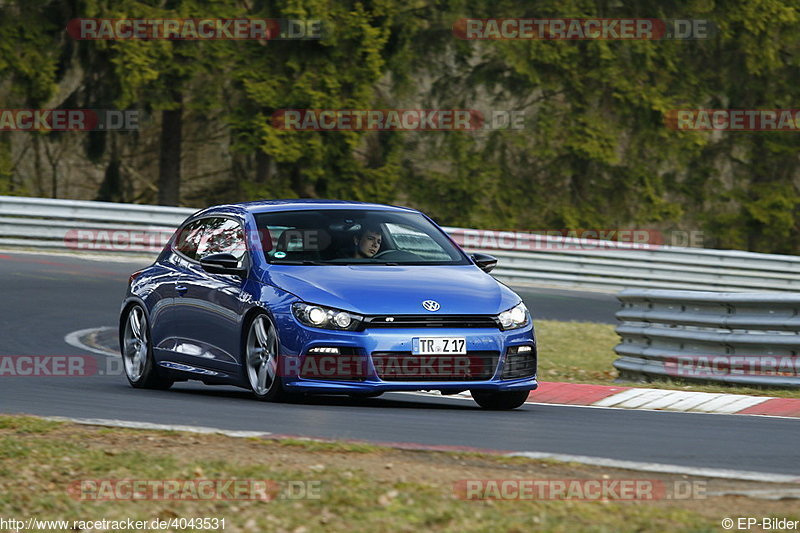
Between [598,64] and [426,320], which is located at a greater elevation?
[598,64]

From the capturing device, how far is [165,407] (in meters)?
10.2

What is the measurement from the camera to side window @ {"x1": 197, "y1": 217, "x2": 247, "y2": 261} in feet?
37.1

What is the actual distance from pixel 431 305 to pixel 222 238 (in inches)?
88.3

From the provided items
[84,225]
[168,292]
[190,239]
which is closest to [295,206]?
[190,239]

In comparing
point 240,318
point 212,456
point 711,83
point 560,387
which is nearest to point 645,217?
point 711,83

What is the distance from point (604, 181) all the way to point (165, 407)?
26879 millimetres

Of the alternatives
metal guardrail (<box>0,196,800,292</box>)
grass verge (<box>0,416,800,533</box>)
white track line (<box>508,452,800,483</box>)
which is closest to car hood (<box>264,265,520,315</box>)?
grass verge (<box>0,416,800,533</box>)

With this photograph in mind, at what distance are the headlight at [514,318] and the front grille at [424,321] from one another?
0.68 ft

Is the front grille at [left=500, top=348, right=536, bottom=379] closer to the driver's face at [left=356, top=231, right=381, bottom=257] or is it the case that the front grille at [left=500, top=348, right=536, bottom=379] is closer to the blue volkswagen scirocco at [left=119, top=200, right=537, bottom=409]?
the blue volkswagen scirocco at [left=119, top=200, right=537, bottom=409]

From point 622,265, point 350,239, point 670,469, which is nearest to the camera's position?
point 670,469

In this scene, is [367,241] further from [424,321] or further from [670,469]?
[670,469]

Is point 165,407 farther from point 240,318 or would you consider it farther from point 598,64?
point 598,64

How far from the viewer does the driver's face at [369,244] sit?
11094 millimetres

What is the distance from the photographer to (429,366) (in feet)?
33.1
